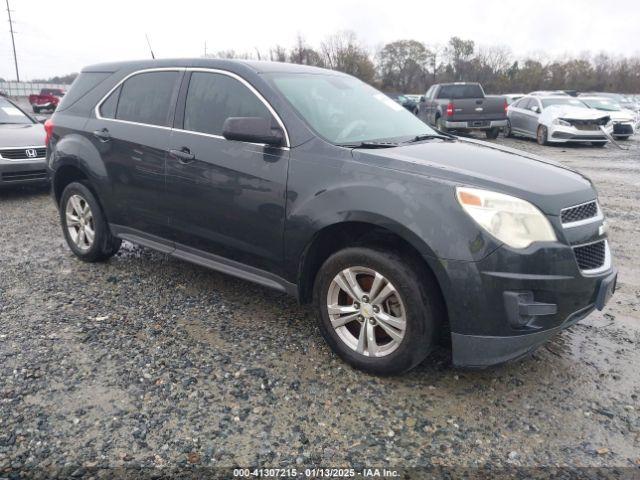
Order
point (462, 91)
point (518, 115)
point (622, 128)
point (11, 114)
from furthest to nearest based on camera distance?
point (462, 91), point (518, 115), point (622, 128), point (11, 114)

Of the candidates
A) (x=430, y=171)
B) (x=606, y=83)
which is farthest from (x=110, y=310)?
(x=606, y=83)

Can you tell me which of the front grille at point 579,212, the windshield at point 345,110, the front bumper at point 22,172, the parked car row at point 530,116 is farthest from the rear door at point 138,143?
the parked car row at point 530,116

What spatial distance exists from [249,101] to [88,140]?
1.83 m

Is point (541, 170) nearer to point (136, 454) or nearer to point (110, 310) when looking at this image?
point (136, 454)

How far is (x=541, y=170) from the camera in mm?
3074

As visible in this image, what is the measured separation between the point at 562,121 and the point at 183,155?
14.0 metres

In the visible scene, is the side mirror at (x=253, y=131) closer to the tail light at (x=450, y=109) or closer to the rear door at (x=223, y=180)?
the rear door at (x=223, y=180)

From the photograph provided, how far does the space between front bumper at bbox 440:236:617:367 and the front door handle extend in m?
2.01

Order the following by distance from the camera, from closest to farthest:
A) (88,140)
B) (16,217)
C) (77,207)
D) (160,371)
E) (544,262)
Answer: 1. (544,262)
2. (160,371)
3. (88,140)
4. (77,207)
5. (16,217)

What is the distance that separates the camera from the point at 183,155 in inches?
146

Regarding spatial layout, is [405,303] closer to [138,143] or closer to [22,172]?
[138,143]

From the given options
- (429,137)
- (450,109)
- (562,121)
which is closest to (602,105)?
(562,121)

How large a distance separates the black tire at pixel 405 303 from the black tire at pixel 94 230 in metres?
2.56

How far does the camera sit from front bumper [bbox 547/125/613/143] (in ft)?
48.4
